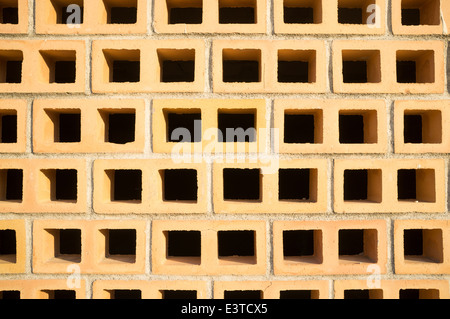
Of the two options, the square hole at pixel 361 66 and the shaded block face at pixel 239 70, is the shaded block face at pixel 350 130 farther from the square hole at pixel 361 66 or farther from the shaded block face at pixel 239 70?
the shaded block face at pixel 239 70

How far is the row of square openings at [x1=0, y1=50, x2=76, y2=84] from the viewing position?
0.98 meters

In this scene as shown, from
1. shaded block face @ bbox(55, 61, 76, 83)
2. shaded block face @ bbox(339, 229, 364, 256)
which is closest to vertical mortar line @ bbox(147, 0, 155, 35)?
shaded block face @ bbox(55, 61, 76, 83)

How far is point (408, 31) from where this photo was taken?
95cm

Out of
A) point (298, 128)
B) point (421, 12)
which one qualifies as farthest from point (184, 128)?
point (421, 12)

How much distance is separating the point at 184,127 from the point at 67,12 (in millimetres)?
547

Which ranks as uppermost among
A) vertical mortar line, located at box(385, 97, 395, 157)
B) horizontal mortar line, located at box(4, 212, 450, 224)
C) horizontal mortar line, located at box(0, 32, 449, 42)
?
horizontal mortar line, located at box(0, 32, 449, 42)

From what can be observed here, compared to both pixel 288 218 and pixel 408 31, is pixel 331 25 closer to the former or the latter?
pixel 408 31

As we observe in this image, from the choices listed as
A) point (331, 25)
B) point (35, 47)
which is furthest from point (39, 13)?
point (331, 25)

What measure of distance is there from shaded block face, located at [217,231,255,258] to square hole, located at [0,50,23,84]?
37.9 inches

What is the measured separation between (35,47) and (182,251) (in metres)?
0.90

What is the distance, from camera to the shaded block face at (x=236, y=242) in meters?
1.24

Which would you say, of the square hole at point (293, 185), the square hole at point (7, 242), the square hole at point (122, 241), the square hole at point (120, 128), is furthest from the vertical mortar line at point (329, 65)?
the square hole at point (7, 242)

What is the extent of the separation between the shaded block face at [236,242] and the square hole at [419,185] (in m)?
0.58

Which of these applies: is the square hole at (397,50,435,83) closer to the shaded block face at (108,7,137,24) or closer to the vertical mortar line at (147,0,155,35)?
the vertical mortar line at (147,0,155,35)
